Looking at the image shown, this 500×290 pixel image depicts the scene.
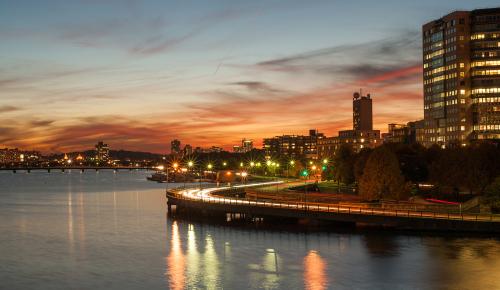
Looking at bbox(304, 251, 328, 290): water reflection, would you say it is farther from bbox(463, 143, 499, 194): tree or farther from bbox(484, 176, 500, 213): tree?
bbox(463, 143, 499, 194): tree

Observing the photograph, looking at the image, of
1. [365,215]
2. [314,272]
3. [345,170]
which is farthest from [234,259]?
[345,170]

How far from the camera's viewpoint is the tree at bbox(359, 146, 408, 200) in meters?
92.9

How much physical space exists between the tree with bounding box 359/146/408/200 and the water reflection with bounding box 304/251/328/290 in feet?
96.4

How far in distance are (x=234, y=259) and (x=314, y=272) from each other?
32.5ft

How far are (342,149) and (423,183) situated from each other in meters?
35.6

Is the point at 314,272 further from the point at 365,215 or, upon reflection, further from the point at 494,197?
the point at 494,197

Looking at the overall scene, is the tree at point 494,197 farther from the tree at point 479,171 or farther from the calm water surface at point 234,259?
the tree at point 479,171

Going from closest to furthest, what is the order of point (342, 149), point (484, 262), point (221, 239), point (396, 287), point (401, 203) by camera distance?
point (396, 287)
point (484, 262)
point (221, 239)
point (401, 203)
point (342, 149)

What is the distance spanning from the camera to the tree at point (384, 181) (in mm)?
92938

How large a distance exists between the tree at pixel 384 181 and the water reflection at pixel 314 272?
29.4 m

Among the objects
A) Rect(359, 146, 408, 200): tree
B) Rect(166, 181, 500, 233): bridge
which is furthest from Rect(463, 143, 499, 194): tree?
Rect(166, 181, 500, 233): bridge

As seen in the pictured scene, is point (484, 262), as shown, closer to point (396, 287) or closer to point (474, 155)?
point (396, 287)

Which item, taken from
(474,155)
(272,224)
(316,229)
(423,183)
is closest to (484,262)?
(316,229)

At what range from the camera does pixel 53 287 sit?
5362cm
